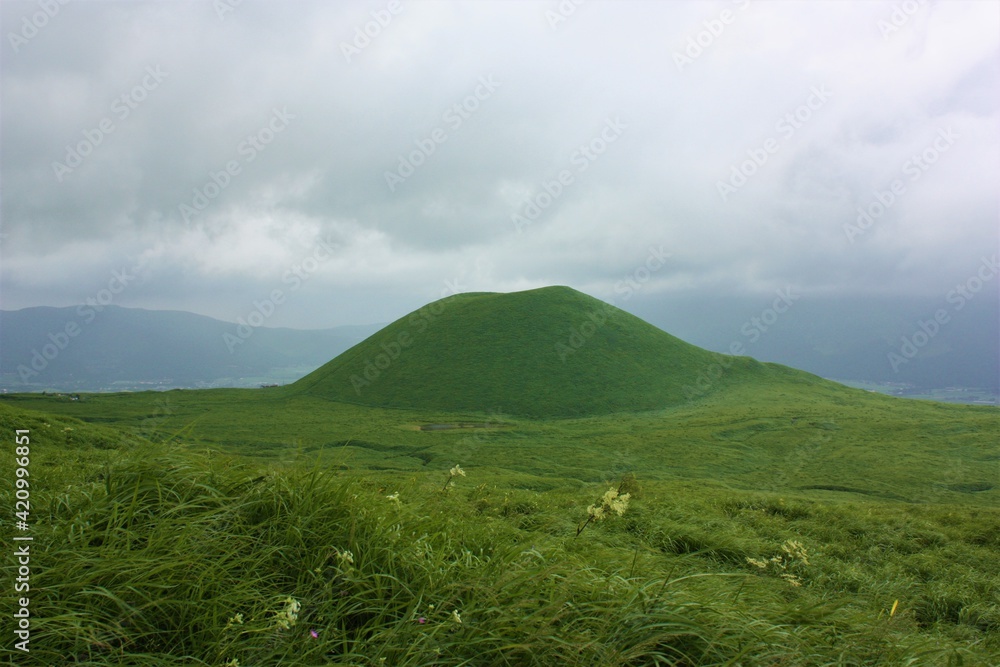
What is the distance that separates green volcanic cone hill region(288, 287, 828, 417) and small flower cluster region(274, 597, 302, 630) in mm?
74737

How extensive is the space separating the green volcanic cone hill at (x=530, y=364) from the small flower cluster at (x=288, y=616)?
245ft

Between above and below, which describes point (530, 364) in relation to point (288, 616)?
above

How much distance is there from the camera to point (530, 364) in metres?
91.8

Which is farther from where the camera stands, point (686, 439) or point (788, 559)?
point (686, 439)

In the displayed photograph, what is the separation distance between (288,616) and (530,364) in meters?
88.5

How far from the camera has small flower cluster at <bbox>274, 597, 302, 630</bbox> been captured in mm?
3584

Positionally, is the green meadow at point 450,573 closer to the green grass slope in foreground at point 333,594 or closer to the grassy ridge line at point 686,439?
the green grass slope in foreground at point 333,594

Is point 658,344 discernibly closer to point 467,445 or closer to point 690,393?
point 690,393

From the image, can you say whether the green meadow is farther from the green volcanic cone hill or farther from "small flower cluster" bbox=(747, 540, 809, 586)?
the green volcanic cone hill

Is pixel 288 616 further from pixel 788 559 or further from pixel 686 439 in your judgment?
pixel 686 439

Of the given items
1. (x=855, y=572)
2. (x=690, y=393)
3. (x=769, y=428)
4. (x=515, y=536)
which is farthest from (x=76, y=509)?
(x=690, y=393)

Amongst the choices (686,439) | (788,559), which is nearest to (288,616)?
(788,559)

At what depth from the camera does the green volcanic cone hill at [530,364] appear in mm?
83250

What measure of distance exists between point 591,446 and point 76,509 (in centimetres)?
5035
